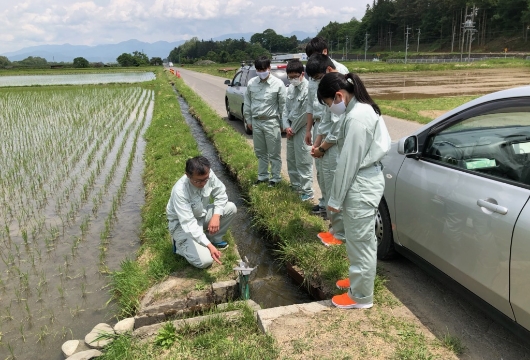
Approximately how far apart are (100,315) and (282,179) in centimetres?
332

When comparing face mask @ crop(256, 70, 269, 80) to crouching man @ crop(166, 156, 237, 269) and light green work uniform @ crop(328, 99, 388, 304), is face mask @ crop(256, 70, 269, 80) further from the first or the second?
light green work uniform @ crop(328, 99, 388, 304)

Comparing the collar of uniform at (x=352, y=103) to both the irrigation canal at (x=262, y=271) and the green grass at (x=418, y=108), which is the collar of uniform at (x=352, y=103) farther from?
the green grass at (x=418, y=108)

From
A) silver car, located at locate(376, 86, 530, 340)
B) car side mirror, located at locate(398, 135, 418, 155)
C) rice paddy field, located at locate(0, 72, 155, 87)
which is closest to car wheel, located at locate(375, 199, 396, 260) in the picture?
silver car, located at locate(376, 86, 530, 340)

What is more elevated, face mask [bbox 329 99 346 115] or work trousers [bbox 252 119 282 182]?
face mask [bbox 329 99 346 115]

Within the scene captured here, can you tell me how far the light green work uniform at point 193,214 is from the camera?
3.63 meters

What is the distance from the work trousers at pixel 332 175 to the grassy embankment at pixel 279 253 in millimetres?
232

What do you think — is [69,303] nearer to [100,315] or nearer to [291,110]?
[100,315]

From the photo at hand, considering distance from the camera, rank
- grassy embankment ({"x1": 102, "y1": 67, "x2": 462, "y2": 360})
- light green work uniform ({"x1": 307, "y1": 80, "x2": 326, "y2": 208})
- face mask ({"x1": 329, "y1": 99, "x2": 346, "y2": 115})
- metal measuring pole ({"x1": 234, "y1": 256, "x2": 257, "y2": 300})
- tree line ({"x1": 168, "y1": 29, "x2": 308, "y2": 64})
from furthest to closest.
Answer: tree line ({"x1": 168, "y1": 29, "x2": 308, "y2": 64}), light green work uniform ({"x1": 307, "y1": 80, "x2": 326, "y2": 208}), metal measuring pole ({"x1": 234, "y1": 256, "x2": 257, "y2": 300}), face mask ({"x1": 329, "y1": 99, "x2": 346, "y2": 115}), grassy embankment ({"x1": 102, "y1": 67, "x2": 462, "y2": 360})

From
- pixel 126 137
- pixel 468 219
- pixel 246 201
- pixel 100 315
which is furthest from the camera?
pixel 126 137

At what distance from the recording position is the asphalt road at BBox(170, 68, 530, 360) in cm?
263

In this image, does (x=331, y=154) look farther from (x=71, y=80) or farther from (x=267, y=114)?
(x=71, y=80)

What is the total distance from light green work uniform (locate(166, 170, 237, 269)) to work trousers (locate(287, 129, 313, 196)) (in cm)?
142

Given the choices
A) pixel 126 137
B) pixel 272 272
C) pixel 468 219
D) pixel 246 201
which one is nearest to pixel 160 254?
pixel 272 272

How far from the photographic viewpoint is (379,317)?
2965 mm
